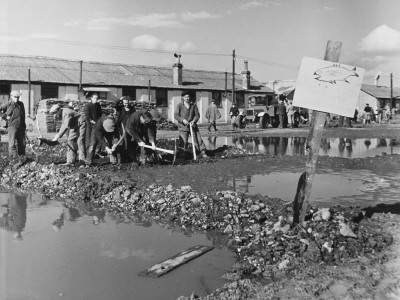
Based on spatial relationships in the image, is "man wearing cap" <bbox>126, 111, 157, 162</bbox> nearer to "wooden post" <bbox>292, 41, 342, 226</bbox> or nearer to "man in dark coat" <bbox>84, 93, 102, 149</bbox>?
"man in dark coat" <bbox>84, 93, 102, 149</bbox>

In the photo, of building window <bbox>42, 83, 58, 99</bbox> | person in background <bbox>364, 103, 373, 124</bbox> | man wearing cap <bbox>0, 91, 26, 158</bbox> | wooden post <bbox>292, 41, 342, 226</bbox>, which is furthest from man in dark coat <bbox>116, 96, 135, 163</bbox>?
person in background <bbox>364, 103, 373, 124</bbox>

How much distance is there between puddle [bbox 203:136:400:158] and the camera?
579 inches

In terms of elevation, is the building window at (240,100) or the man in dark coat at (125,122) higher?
the building window at (240,100)

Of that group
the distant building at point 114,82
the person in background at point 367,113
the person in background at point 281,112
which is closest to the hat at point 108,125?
the distant building at point 114,82

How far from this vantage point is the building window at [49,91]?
29.3 meters

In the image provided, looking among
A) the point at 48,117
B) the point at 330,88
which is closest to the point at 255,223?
the point at 330,88

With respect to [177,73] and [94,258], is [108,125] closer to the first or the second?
[94,258]

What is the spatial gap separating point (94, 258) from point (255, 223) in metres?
2.04

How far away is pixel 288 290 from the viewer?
3.76 metres

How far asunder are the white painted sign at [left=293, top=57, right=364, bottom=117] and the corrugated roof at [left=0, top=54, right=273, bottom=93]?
26788 millimetres

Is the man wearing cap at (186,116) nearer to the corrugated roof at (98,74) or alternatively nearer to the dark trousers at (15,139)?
the dark trousers at (15,139)

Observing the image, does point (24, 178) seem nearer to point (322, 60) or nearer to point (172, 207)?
point (172, 207)

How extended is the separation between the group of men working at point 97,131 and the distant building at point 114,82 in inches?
566

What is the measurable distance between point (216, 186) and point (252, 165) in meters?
2.84
